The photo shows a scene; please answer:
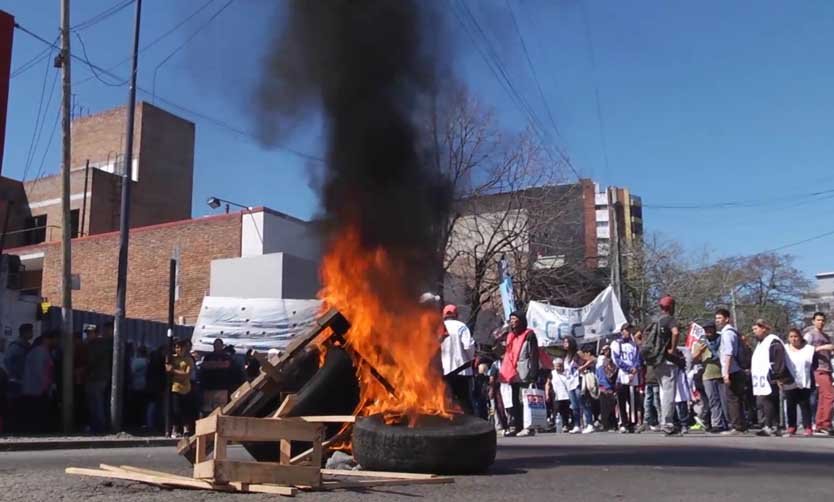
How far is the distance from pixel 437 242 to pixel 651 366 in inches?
192

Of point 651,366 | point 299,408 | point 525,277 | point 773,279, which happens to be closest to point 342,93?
point 299,408

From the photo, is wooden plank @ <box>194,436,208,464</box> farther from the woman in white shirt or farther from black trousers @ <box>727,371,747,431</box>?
the woman in white shirt

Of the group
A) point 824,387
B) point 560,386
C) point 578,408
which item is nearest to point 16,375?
point 560,386

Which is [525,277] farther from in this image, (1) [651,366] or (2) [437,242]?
(2) [437,242]

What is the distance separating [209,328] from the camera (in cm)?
2034

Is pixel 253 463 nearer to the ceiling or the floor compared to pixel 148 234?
nearer to the floor

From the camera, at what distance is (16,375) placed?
1381cm

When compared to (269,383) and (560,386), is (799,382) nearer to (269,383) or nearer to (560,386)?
(560,386)

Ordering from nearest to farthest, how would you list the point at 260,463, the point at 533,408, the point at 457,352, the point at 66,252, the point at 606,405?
the point at 260,463 < the point at 457,352 < the point at 533,408 < the point at 606,405 < the point at 66,252

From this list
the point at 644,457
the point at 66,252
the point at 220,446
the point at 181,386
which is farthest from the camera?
the point at 66,252

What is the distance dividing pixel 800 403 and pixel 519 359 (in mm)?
4075

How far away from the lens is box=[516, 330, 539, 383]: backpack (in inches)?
447

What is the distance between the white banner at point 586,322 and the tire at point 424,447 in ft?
45.2

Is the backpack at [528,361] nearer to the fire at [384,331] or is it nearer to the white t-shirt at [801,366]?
the white t-shirt at [801,366]
